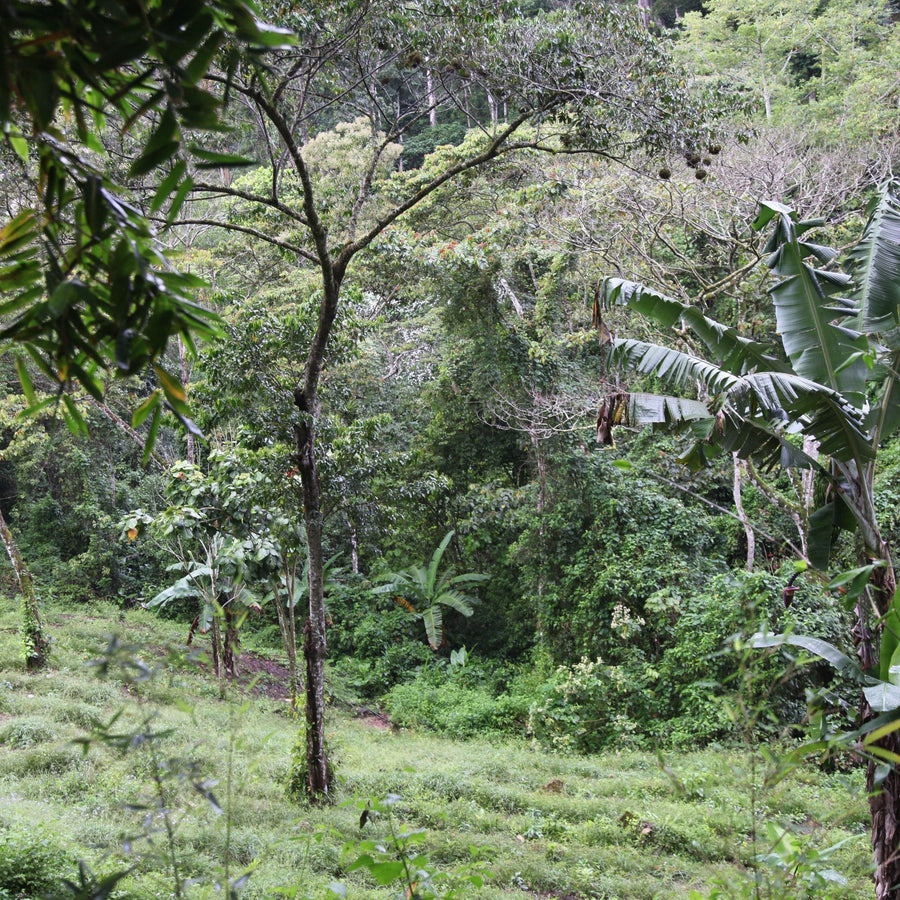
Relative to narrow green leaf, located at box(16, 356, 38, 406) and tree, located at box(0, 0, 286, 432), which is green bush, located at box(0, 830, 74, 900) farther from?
tree, located at box(0, 0, 286, 432)

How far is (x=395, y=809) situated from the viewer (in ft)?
16.2

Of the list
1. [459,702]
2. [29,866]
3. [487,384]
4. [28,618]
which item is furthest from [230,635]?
[487,384]

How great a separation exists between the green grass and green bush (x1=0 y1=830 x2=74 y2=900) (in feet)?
0.05

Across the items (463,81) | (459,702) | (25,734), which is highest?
(463,81)

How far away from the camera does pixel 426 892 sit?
63.9 inches

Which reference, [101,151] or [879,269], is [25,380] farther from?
[879,269]

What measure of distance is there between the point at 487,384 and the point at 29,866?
27.3ft

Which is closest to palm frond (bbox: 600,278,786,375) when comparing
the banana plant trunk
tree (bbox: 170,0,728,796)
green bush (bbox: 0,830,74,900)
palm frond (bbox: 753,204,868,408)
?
palm frond (bbox: 753,204,868,408)

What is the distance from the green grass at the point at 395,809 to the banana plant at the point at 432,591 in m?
2.52

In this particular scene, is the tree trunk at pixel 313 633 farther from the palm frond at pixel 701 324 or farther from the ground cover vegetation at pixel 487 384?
the palm frond at pixel 701 324

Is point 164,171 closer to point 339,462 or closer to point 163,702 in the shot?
point 339,462

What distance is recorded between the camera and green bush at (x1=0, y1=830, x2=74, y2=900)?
305 cm

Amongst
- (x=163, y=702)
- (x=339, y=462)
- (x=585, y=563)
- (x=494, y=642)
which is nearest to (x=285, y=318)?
(x=339, y=462)

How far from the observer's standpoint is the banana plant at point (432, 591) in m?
10.6
